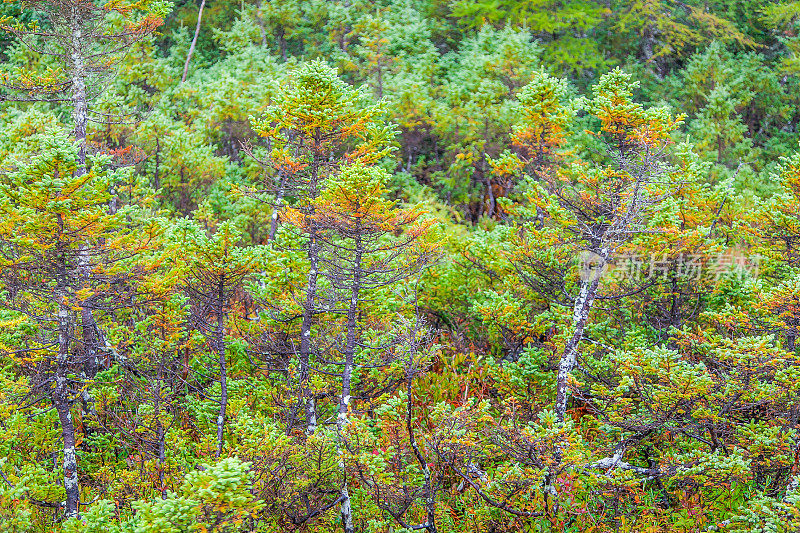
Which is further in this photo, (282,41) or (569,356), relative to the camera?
(282,41)

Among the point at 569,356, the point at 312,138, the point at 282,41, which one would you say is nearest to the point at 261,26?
the point at 282,41

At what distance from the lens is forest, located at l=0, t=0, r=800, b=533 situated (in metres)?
10.6

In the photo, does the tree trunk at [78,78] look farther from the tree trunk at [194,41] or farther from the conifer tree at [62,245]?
the tree trunk at [194,41]

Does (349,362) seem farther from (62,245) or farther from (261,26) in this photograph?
(261,26)

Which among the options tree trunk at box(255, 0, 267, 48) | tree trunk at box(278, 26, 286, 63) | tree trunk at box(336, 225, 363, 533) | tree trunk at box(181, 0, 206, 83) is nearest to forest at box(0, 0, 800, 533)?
tree trunk at box(336, 225, 363, 533)

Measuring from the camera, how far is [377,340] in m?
12.9

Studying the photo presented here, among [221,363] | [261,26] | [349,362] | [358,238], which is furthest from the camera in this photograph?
[261,26]

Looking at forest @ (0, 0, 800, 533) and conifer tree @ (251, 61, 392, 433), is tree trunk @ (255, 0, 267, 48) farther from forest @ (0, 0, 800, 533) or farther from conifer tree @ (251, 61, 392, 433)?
conifer tree @ (251, 61, 392, 433)

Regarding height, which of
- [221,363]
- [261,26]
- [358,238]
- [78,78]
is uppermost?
[78,78]

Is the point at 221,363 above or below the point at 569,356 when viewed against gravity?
below

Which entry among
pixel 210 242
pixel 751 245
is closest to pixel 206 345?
pixel 210 242

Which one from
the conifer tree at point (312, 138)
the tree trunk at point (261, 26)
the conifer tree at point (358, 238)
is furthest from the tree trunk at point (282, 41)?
the conifer tree at point (358, 238)

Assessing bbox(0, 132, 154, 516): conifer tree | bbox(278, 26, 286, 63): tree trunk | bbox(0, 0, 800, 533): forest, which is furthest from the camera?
bbox(278, 26, 286, 63): tree trunk

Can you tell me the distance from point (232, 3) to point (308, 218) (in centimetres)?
2410
